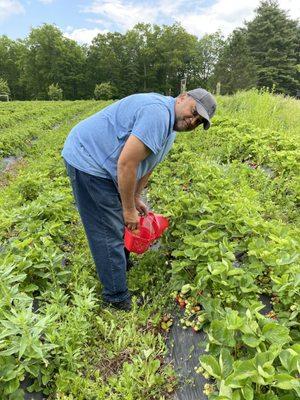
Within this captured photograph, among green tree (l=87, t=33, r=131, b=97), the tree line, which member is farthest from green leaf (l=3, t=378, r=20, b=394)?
green tree (l=87, t=33, r=131, b=97)

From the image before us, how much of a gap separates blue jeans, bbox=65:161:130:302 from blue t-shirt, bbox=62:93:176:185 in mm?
97

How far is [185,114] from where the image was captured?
2.41 metres

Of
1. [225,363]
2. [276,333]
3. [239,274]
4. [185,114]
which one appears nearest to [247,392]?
[225,363]

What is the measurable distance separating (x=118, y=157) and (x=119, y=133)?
Answer: 158 millimetres

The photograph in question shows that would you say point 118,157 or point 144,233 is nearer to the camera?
point 118,157

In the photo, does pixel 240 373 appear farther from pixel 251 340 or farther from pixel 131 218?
pixel 131 218

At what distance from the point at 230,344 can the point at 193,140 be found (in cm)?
597

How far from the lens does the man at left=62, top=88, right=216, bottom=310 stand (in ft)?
7.43

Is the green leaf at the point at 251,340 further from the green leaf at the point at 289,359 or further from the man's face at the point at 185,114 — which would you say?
the man's face at the point at 185,114

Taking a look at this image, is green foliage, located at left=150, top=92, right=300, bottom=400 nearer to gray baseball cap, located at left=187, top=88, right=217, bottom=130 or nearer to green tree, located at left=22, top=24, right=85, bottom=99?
gray baseball cap, located at left=187, top=88, right=217, bottom=130

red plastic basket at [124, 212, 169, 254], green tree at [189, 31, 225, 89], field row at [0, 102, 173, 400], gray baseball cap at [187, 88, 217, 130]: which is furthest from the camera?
green tree at [189, 31, 225, 89]

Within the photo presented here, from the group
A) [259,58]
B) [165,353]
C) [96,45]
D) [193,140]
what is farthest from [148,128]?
[96,45]

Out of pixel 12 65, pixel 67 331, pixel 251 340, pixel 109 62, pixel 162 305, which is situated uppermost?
pixel 251 340

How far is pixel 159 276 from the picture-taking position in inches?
120
